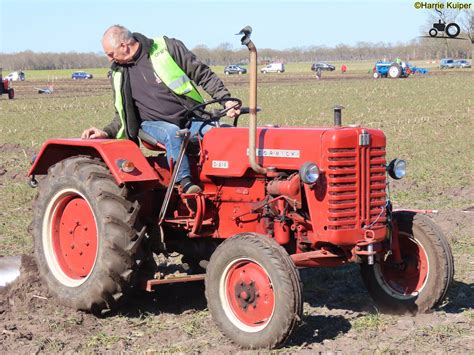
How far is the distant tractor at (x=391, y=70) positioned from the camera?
48.0 meters

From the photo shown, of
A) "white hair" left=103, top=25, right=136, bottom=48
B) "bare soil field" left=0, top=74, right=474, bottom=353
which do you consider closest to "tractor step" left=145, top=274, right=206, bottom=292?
"bare soil field" left=0, top=74, right=474, bottom=353

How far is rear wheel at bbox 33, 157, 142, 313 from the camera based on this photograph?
16.4ft

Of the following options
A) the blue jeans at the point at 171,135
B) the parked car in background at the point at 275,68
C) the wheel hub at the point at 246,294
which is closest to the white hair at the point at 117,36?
the blue jeans at the point at 171,135

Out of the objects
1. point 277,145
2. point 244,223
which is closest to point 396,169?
point 277,145

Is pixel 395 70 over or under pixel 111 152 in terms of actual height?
over

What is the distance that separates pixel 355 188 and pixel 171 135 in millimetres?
1330

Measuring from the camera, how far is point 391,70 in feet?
158

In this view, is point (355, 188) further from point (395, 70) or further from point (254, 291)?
point (395, 70)

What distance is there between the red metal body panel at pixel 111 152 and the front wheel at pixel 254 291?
83 centimetres

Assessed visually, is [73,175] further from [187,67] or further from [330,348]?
[330,348]

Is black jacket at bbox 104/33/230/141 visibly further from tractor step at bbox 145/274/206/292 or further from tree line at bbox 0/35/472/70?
tree line at bbox 0/35/472/70

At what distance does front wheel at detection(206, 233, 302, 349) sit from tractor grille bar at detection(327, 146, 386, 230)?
0.45 metres

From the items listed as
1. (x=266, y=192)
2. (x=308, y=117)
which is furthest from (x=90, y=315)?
(x=308, y=117)

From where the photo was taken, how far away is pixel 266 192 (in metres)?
5.04
